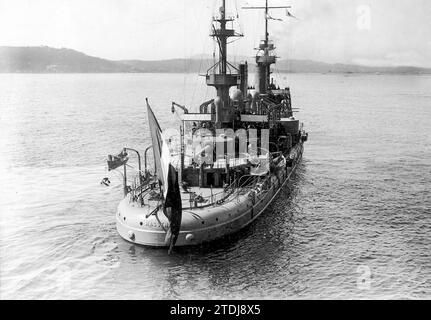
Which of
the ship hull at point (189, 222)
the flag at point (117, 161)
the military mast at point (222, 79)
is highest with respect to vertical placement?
the military mast at point (222, 79)

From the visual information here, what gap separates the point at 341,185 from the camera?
47625 millimetres

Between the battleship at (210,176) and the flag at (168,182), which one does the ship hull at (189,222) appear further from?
the flag at (168,182)

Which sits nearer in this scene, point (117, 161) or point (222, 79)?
point (117, 161)

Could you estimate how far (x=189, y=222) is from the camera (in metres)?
28.8

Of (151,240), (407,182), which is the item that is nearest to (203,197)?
(151,240)

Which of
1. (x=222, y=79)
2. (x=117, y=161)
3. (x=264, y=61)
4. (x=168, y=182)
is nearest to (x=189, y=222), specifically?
(x=168, y=182)

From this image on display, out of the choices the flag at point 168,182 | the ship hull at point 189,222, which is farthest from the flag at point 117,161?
the flag at point 168,182

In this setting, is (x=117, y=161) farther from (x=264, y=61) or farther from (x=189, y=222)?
(x=264, y=61)

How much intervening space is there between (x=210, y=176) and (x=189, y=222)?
8.13m

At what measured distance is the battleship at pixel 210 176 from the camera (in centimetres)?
2692

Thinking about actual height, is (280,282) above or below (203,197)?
below

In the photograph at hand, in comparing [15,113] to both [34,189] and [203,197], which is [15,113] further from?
[203,197]

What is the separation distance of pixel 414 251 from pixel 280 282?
10.5 m

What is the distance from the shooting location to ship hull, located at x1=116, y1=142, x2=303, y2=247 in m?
28.7
